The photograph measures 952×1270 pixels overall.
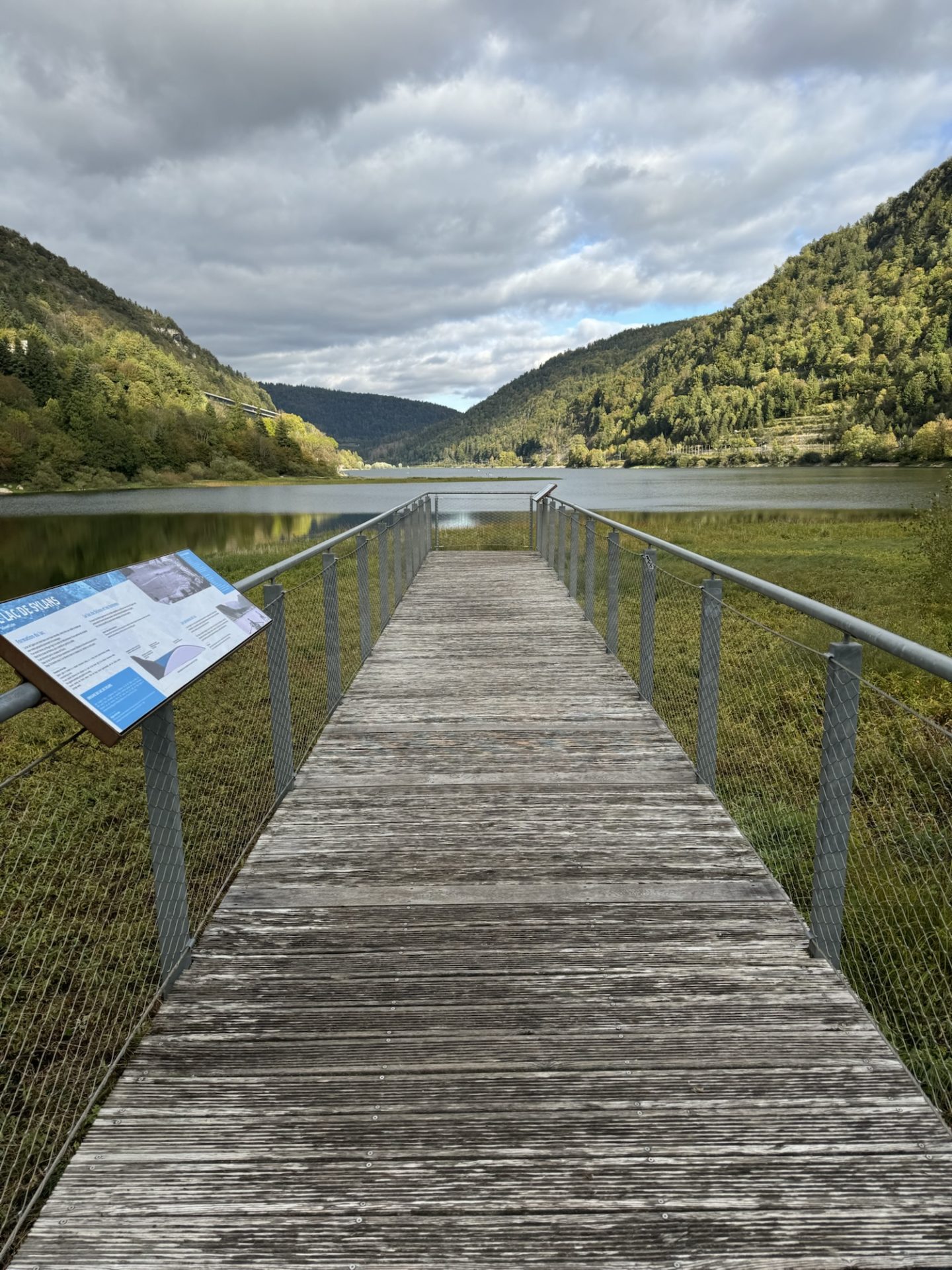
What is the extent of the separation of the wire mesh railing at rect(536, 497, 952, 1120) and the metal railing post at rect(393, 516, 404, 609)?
181 centimetres

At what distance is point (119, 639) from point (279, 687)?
4.83 feet

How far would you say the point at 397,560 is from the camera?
27.2ft

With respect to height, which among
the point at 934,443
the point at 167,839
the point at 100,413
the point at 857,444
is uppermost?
the point at 100,413

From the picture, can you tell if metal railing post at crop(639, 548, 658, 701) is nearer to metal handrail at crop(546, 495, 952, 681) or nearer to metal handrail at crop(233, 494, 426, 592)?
metal handrail at crop(546, 495, 952, 681)

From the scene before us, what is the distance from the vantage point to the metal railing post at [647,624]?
4457 mm

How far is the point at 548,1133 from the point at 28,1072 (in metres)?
2.54

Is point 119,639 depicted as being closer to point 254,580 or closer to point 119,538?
point 254,580

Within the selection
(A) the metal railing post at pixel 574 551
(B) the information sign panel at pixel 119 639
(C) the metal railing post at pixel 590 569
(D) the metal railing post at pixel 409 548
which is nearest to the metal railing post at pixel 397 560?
(D) the metal railing post at pixel 409 548

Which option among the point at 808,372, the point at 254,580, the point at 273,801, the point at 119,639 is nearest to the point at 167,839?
the point at 119,639

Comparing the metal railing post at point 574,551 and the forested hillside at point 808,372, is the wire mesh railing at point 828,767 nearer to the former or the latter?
the metal railing post at point 574,551

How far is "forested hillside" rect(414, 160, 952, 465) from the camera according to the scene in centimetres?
11144

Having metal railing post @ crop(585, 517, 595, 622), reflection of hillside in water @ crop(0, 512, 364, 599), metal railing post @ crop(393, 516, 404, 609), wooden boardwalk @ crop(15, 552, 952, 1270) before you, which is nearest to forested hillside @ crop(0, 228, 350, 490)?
reflection of hillside in water @ crop(0, 512, 364, 599)

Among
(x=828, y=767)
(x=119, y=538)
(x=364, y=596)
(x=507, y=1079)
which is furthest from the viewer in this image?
(x=119, y=538)

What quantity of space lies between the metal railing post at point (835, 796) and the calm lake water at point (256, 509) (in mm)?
9805
